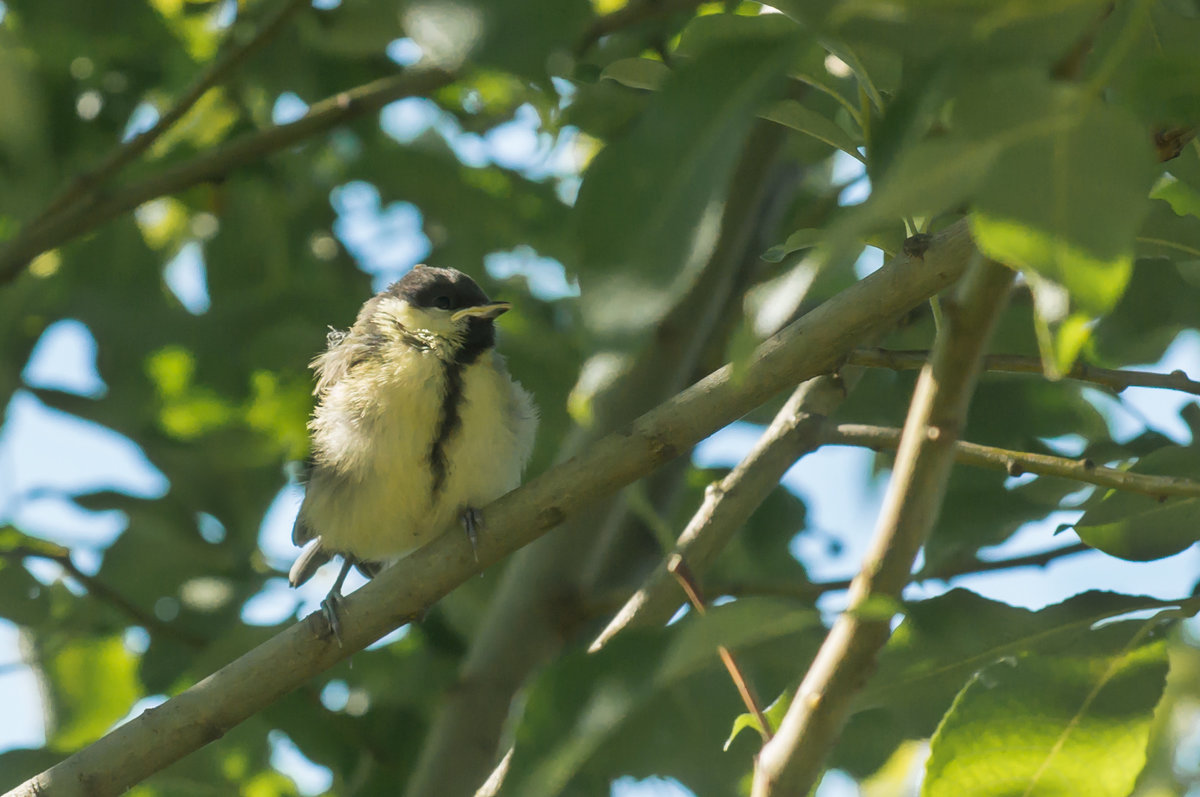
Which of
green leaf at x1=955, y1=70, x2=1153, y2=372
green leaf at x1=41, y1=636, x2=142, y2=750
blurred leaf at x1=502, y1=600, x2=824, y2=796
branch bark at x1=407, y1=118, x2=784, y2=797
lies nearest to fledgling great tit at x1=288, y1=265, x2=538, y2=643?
branch bark at x1=407, y1=118, x2=784, y2=797

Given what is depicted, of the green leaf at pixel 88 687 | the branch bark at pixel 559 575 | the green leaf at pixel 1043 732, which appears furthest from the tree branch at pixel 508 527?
the green leaf at pixel 88 687

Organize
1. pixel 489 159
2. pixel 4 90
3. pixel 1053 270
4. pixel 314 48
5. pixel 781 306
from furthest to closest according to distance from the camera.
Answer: pixel 489 159 < pixel 314 48 < pixel 4 90 < pixel 781 306 < pixel 1053 270

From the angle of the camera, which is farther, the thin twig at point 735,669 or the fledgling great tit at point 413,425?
the fledgling great tit at point 413,425

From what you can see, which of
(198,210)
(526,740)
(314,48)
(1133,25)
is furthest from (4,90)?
(1133,25)

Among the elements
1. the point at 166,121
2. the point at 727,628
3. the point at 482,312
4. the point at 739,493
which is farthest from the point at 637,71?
the point at 166,121

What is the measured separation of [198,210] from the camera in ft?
15.2

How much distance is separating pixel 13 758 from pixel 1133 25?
8.18ft

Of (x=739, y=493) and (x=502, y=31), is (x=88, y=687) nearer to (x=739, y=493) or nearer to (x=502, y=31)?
(x=739, y=493)

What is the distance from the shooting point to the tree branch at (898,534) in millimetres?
953

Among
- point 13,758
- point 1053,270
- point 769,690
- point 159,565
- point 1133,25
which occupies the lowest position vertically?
point 159,565

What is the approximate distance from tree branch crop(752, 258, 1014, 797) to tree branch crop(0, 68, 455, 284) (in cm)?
265

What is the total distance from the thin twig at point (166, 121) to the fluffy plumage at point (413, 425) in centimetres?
78

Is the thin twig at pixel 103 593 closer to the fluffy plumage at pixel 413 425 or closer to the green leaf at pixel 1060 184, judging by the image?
the fluffy plumage at pixel 413 425

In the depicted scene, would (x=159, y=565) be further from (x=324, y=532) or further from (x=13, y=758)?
(x=13, y=758)
